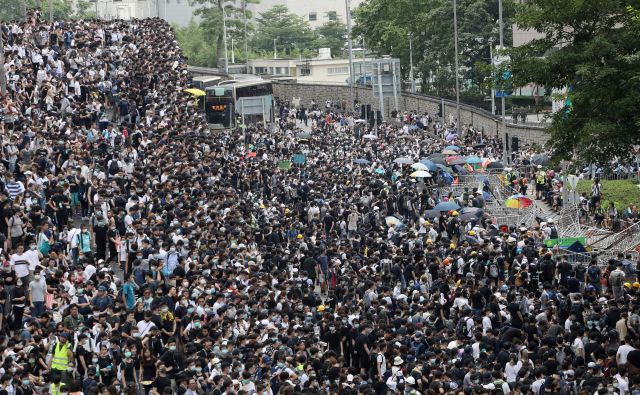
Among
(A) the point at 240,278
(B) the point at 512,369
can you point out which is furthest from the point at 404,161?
(B) the point at 512,369

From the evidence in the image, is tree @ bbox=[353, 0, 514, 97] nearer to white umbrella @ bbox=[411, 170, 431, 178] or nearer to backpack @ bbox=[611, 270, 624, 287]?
white umbrella @ bbox=[411, 170, 431, 178]

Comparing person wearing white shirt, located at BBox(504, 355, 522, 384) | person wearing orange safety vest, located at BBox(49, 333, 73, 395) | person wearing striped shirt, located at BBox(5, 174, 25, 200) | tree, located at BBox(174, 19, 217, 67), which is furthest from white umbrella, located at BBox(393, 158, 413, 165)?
tree, located at BBox(174, 19, 217, 67)

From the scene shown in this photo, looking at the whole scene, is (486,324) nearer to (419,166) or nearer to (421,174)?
(421,174)

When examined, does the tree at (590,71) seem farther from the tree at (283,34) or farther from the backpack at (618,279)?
the tree at (283,34)

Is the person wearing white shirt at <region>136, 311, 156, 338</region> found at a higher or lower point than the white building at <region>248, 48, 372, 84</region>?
lower

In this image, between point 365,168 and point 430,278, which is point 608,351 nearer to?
point 430,278
